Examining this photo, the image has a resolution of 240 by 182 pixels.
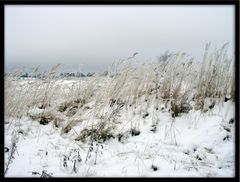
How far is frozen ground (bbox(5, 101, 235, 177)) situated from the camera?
2.46 m

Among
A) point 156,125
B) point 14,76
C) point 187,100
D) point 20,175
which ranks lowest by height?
point 20,175

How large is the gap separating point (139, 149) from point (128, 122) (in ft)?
1.73

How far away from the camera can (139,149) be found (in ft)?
9.27

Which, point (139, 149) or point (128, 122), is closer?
point (139, 149)

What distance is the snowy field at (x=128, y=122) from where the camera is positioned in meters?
2.54

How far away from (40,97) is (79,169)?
1.63m

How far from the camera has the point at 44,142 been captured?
9.83 ft

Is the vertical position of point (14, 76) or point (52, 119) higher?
point (14, 76)

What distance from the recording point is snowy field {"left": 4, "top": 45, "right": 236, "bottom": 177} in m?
2.54

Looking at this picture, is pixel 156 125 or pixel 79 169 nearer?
pixel 79 169

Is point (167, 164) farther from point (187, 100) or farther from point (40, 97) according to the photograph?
point (40, 97)

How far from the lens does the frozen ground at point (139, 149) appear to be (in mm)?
2463

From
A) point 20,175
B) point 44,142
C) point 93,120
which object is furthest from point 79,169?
point 93,120

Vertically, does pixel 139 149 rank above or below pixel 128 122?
below
